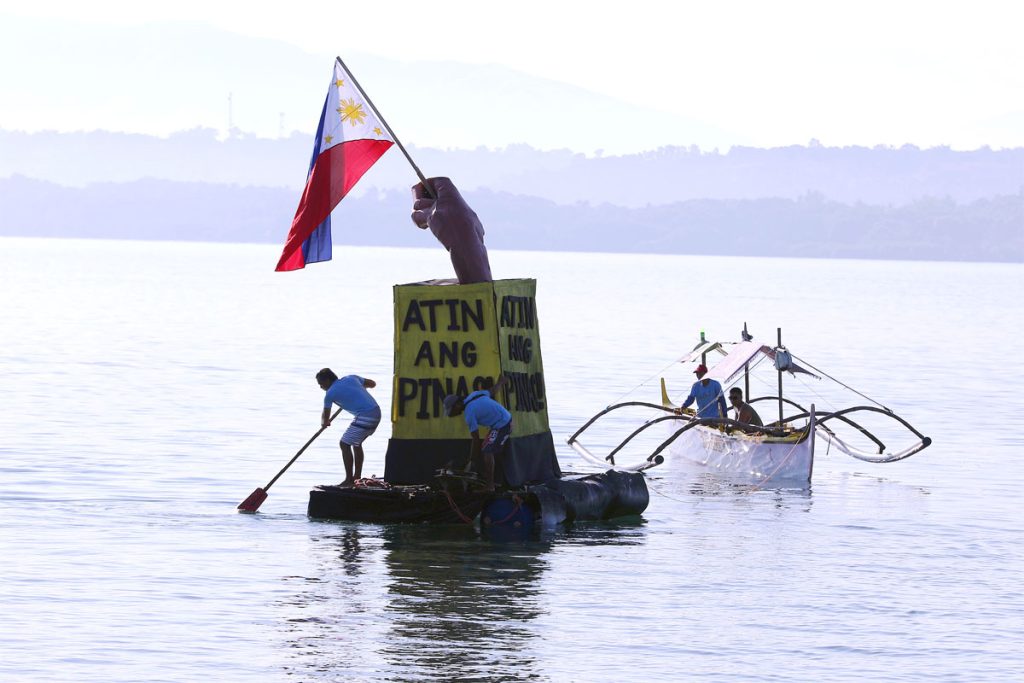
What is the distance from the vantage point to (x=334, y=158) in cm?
2595

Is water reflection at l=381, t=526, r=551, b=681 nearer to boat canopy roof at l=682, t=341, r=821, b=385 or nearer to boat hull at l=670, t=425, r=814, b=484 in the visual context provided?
boat hull at l=670, t=425, r=814, b=484

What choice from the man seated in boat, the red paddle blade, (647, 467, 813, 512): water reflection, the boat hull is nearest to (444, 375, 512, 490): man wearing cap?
the red paddle blade

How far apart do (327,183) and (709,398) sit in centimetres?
1217

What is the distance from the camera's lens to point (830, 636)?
19.7 m

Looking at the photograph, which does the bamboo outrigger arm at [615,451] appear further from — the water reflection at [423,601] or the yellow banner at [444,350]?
the yellow banner at [444,350]

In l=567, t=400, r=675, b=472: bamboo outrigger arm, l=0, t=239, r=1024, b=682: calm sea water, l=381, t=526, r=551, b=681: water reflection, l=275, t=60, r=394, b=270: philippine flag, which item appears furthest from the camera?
l=567, t=400, r=675, b=472: bamboo outrigger arm

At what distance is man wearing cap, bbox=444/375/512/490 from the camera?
80.2ft

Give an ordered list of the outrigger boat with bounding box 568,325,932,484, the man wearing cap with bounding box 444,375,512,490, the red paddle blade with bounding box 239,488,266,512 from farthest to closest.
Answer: the outrigger boat with bounding box 568,325,932,484 < the red paddle blade with bounding box 239,488,266,512 < the man wearing cap with bounding box 444,375,512,490

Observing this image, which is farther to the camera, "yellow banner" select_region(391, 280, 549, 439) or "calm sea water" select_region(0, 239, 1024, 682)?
"yellow banner" select_region(391, 280, 549, 439)

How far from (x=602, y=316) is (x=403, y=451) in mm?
101183

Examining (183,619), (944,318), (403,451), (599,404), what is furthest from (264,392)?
(944,318)

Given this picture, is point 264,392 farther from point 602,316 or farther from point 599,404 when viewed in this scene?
point 602,316

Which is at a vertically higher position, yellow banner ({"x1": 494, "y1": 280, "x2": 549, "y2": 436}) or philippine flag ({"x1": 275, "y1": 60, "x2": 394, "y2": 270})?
philippine flag ({"x1": 275, "y1": 60, "x2": 394, "y2": 270})

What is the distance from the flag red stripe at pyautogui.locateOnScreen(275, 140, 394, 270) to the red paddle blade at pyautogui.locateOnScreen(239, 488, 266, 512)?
13.6ft
